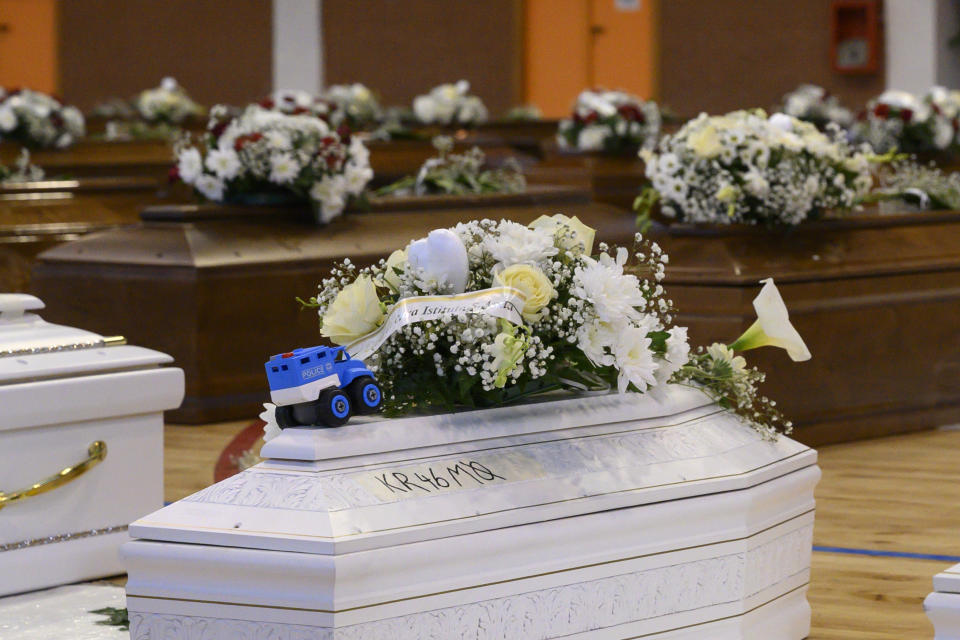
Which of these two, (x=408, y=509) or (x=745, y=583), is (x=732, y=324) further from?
(x=408, y=509)

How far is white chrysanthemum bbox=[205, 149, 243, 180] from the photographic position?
5.62 meters

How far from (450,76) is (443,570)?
12.9 metres

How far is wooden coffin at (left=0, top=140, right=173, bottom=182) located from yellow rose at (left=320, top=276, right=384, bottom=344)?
575 cm

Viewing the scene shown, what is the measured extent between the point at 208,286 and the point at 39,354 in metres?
2.19

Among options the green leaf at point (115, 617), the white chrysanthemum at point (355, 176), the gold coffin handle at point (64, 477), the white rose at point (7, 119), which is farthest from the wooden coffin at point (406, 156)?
the green leaf at point (115, 617)

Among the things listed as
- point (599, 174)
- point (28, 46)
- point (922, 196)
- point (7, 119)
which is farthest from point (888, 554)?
point (28, 46)

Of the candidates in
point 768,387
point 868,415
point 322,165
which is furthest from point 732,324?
point 322,165

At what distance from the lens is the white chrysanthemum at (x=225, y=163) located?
5625mm

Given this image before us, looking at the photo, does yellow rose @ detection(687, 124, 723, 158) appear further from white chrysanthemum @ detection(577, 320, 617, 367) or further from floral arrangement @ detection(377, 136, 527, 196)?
white chrysanthemum @ detection(577, 320, 617, 367)

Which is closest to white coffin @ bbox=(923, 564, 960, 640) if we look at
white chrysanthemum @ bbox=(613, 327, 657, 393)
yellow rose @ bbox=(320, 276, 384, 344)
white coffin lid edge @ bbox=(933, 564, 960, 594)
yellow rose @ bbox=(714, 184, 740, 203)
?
white coffin lid edge @ bbox=(933, 564, 960, 594)

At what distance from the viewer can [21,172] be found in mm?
7555

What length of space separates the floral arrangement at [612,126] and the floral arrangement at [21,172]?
3.38 m

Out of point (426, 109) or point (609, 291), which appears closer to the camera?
point (609, 291)

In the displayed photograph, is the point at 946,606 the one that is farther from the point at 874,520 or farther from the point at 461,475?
the point at 874,520
